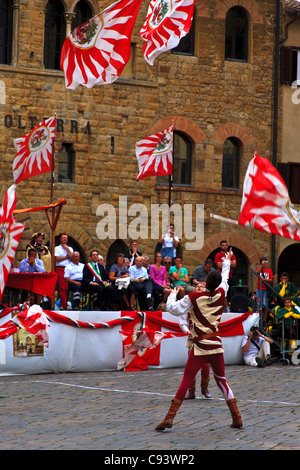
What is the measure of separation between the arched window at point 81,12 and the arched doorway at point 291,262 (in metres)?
9.80

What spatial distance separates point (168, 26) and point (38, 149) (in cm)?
661

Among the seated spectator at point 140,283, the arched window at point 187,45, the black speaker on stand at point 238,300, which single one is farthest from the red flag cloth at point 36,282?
the arched window at point 187,45

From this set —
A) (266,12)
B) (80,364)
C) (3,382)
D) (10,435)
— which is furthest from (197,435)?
(266,12)

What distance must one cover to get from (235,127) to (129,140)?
3.88m

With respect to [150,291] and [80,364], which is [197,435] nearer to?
[80,364]

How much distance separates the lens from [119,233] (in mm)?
27719

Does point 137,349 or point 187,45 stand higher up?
point 187,45

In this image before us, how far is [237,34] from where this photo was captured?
31.1m

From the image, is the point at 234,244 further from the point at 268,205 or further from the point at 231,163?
the point at 268,205

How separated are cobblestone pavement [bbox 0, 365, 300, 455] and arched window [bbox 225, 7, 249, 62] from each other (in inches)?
581

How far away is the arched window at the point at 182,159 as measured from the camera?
97.5 ft

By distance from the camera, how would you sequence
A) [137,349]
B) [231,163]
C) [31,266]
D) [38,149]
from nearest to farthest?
1. [137,349]
2. [31,266]
3. [38,149]
4. [231,163]

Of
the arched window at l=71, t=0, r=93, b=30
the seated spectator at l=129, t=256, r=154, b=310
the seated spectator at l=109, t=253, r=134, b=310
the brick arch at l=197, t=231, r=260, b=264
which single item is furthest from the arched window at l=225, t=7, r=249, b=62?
the seated spectator at l=109, t=253, r=134, b=310

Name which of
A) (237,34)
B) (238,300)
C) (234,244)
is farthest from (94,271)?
(237,34)
